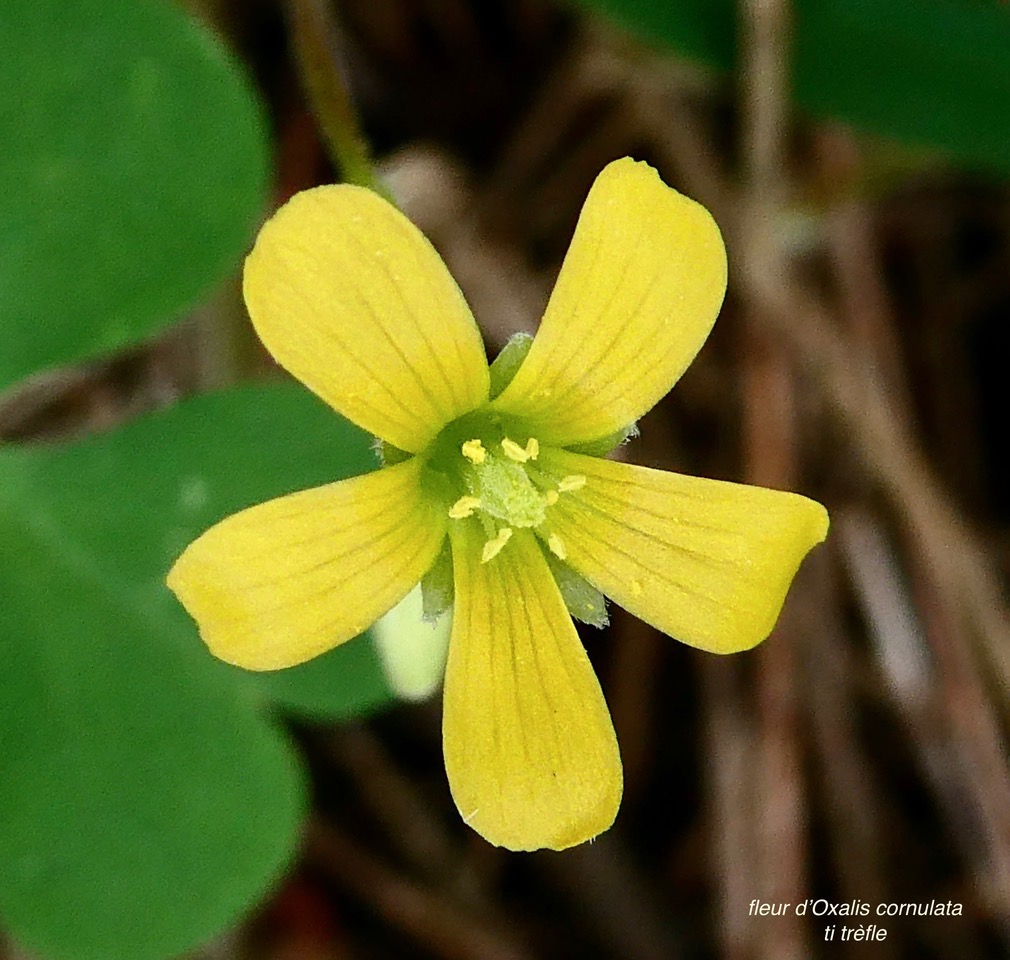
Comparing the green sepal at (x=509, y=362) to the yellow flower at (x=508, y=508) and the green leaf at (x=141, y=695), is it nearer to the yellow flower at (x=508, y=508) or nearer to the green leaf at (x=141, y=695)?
the yellow flower at (x=508, y=508)

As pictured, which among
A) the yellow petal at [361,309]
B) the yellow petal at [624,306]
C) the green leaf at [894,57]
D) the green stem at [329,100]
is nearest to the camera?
the yellow petal at [361,309]

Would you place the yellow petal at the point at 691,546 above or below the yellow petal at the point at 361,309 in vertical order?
below

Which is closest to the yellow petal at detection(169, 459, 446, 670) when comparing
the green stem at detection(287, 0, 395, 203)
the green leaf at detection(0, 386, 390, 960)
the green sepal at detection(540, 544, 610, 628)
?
the green sepal at detection(540, 544, 610, 628)

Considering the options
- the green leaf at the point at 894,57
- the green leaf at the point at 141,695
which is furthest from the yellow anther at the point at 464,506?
the green leaf at the point at 894,57

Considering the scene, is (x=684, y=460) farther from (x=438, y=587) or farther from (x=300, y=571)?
(x=300, y=571)

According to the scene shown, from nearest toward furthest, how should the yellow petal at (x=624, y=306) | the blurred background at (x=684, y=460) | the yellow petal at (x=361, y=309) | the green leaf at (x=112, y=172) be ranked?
the yellow petal at (x=361, y=309) → the yellow petal at (x=624, y=306) → the green leaf at (x=112, y=172) → the blurred background at (x=684, y=460)

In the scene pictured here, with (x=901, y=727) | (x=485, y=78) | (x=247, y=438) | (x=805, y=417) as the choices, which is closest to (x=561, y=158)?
(x=485, y=78)

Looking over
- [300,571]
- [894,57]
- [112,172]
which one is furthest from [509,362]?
[894,57]

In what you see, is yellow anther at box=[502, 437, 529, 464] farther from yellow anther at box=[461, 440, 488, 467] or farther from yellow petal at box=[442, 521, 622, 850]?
yellow petal at box=[442, 521, 622, 850]
